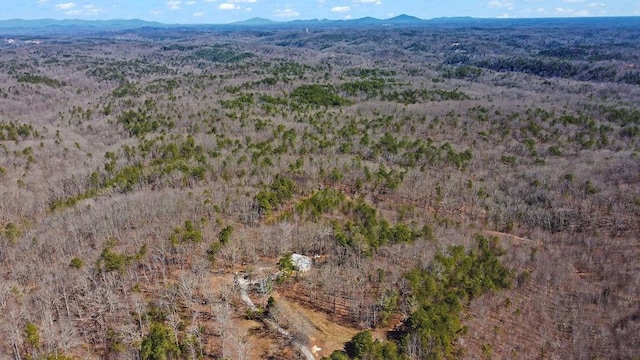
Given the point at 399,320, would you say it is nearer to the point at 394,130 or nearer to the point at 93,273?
the point at 93,273

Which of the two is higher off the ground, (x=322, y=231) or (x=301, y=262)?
(x=322, y=231)

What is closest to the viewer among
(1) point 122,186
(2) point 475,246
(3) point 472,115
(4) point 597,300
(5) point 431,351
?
(5) point 431,351

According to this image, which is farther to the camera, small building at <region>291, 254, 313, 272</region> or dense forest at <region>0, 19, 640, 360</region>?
small building at <region>291, 254, 313, 272</region>

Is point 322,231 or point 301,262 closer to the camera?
point 301,262

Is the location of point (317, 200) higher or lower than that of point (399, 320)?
higher

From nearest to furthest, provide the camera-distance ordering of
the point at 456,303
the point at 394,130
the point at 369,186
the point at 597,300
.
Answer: the point at 456,303 < the point at 597,300 < the point at 369,186 < the point at 394,130

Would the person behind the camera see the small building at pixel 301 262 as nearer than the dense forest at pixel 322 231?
No

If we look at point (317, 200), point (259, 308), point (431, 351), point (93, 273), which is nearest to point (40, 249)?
point (93, 273)

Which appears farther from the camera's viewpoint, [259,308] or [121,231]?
[121,231]
